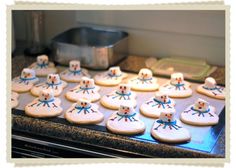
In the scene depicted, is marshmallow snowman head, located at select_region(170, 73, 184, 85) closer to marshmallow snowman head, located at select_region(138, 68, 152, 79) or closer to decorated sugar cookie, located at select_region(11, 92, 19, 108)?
marshmallow snowman head, located at select_region(138, 68, 152, 79)

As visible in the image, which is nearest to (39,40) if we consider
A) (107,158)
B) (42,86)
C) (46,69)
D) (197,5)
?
(46,69)

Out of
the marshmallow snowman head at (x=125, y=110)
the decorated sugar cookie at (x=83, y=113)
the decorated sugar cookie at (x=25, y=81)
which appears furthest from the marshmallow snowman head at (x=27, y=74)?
the marshmallow snowman head at (x=125, y=110)

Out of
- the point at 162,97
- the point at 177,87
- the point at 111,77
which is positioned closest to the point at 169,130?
the point at 162,97

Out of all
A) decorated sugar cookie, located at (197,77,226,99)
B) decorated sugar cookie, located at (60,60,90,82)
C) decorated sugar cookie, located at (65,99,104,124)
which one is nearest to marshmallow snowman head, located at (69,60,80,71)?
decorated sugar cookie, located at (60,60,90,82)

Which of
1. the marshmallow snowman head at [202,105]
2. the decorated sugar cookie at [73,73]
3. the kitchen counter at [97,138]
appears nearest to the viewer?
the kitchen counter at [97,138]

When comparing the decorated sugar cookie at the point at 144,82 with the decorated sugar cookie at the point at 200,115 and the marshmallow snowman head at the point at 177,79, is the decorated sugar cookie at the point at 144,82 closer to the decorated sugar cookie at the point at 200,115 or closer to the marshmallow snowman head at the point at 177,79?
the marshmallow snowman head at the point at 177,79
